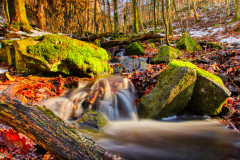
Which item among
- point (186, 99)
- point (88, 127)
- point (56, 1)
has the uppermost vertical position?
point (56, 1)

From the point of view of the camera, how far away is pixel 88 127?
304 cm

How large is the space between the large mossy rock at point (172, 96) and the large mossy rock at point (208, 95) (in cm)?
19

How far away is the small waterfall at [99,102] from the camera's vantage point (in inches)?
150

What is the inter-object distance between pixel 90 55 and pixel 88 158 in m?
4.31

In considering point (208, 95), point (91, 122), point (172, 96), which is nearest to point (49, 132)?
point (91, 122)

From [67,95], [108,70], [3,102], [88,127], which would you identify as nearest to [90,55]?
[108,70]

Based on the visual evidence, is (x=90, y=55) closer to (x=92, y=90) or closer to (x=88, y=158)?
(x=92, y=90)

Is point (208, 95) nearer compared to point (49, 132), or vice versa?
point (49, 132)

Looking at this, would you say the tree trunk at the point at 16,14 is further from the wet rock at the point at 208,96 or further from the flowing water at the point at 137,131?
the wet rock at the point at 208,96

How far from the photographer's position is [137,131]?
11.0 ft

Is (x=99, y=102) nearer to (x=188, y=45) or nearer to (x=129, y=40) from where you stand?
(x=129, y=40)

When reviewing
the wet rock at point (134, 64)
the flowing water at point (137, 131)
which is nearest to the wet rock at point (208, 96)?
the flowing water at point (137, 131)

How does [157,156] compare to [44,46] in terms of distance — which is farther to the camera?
[44,46]

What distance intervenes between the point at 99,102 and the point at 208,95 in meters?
2.86
